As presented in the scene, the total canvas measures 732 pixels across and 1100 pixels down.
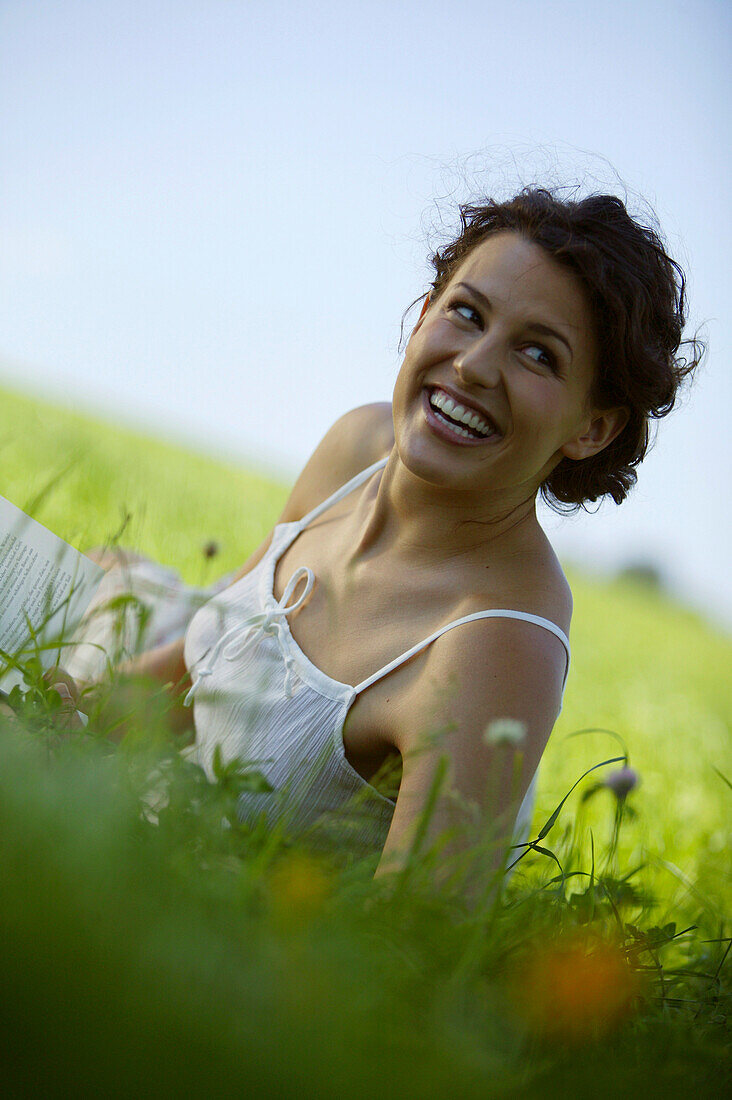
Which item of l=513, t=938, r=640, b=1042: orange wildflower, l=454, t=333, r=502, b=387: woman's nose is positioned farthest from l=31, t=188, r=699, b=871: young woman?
l=513, t=938, r=640, b=1042: orange wildflower

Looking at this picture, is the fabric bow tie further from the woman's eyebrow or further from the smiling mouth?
the woman's eyebrow

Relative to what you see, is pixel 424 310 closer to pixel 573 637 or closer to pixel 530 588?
pixel 530 588

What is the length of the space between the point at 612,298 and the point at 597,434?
419 millimetres

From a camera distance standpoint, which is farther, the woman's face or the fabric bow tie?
the fabric bow tie

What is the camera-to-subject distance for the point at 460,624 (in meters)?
2.04

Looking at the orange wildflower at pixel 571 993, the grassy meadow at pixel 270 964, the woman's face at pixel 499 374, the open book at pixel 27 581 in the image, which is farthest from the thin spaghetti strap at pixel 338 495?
the orange wildflower at pixel 571 993

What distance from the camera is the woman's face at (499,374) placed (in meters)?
2.12

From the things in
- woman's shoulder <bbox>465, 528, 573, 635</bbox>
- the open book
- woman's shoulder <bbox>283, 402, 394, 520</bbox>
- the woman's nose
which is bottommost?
the open book

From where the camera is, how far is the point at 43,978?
627 mm

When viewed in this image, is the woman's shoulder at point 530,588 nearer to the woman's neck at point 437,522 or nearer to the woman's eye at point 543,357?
the woman's neck at point 437,522

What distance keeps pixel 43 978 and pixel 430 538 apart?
6.16 feet

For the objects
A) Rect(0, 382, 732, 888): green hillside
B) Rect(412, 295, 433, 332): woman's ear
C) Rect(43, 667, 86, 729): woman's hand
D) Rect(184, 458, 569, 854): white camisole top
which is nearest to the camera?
Rect(43, 667, 86, 729): woman's hand

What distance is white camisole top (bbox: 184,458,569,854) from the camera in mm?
2006

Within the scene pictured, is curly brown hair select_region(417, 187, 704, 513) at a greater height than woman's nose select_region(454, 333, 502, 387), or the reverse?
curly brown hair select_region(417, 187, 704, 513)
